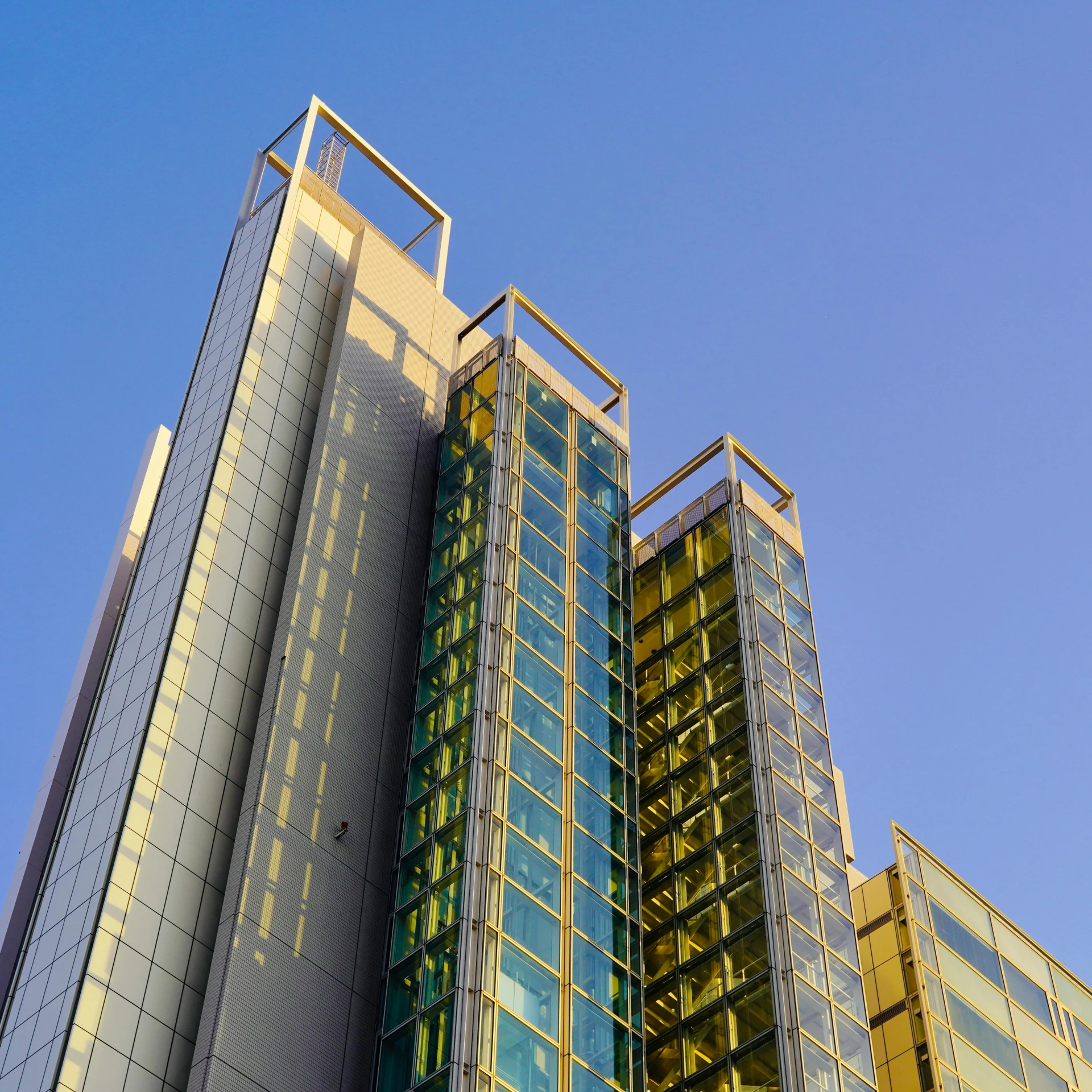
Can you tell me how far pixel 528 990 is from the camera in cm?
4156

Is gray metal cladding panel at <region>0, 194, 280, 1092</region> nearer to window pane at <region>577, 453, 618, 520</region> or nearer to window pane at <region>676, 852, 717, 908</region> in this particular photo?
window pane at <region>577, 453, 618, 520</region>

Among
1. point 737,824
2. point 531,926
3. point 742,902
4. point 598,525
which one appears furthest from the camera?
point 598,525

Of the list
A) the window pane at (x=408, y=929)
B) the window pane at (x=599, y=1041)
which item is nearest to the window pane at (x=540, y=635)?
the window pane at (x=408, y=929)

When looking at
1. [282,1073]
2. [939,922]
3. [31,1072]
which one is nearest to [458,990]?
[282,1073]

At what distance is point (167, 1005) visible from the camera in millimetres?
40312

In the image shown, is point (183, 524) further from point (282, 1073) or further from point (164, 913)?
point (282, 1073)

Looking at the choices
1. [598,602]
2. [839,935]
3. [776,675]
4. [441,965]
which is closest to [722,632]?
[776,675]

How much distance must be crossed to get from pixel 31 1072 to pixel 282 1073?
5735mm

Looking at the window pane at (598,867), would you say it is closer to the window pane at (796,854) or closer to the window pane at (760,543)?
the window pane at (796,854)

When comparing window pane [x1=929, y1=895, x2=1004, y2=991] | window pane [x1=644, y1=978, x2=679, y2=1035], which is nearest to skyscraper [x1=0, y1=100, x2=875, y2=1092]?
window pane [x1=644, y1=978, x2=679, y2=1035]

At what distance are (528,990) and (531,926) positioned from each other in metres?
1.92

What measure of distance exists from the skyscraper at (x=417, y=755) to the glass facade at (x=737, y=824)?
12 cm

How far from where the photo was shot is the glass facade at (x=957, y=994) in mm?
54719

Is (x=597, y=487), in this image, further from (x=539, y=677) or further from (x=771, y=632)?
(x=539, y=677)
